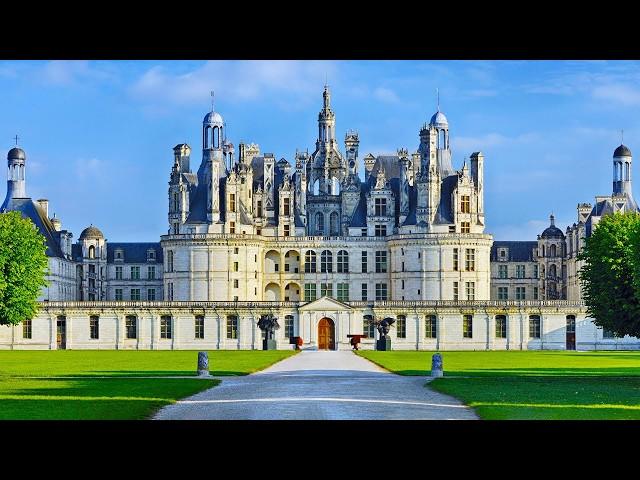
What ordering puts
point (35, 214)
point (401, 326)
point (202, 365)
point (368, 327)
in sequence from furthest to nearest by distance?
point (35, 214)
point (368, 327)
point (401, 326)
point (202, 365)

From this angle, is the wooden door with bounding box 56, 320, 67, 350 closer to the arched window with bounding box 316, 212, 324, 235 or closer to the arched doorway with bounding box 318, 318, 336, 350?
the arched doorway with bounding box 318, 318, 336, 350

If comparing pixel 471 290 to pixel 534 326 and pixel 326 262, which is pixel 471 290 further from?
pixel 326 262

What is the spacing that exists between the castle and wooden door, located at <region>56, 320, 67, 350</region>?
0.69m

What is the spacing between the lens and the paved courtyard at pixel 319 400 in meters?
29.0

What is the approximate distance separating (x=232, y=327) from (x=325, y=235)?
49.3ft

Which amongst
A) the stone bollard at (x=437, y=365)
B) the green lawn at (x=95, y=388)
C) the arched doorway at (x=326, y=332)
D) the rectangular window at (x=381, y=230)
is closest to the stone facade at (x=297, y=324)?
the arched doorway at (x=326, y=332)

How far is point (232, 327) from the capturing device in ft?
317

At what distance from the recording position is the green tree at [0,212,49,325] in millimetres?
65125

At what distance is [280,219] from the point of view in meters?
107

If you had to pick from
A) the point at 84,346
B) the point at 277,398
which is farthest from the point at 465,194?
the point at 277,398

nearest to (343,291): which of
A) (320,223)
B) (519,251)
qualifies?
(320,223)
